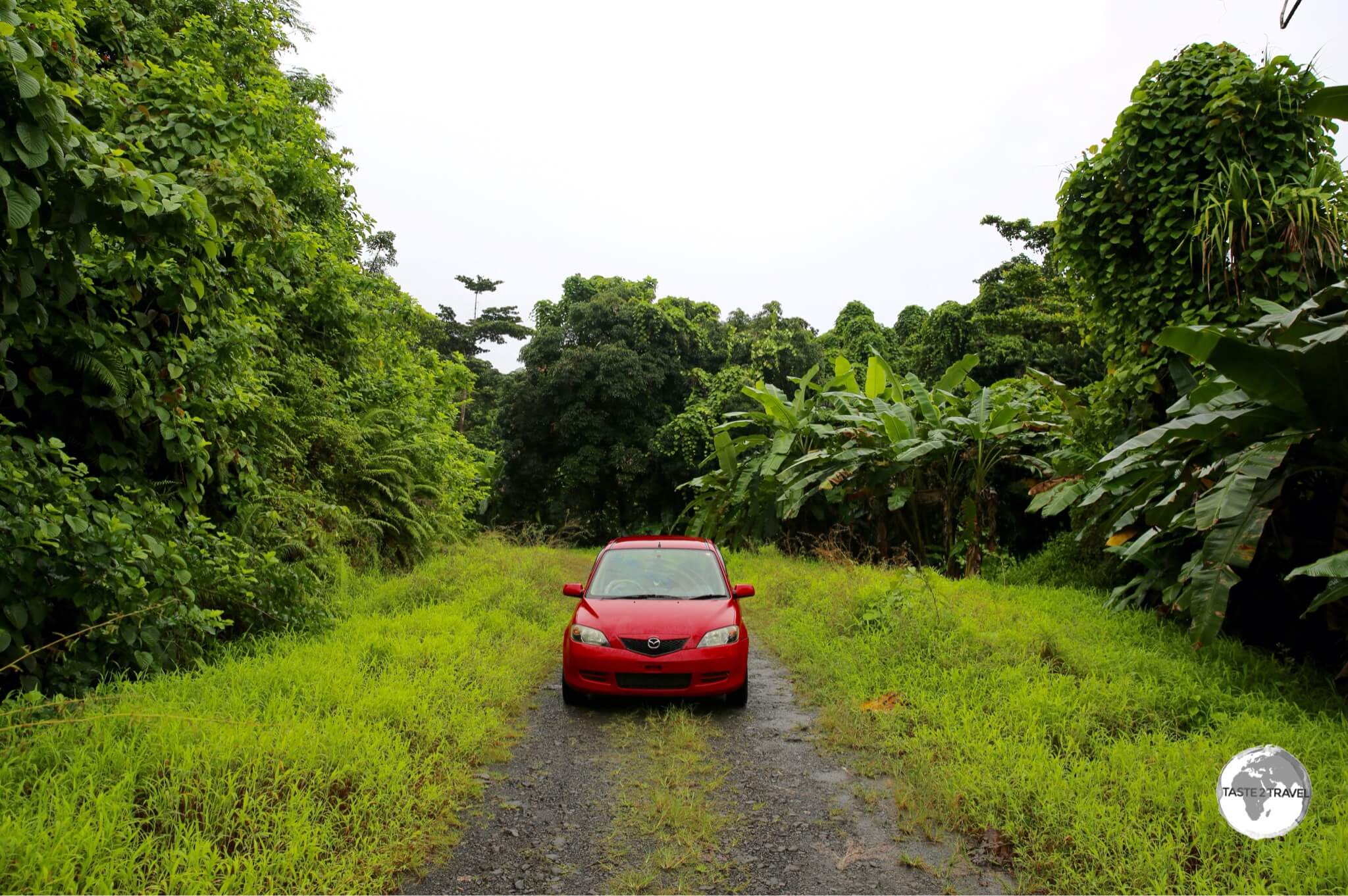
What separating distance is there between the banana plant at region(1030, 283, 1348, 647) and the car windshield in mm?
3698

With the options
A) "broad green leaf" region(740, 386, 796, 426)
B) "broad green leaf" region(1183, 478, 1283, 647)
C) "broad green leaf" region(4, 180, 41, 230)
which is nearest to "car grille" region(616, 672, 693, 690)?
"broad green leaf" region(1183, 478, 1283, 647)

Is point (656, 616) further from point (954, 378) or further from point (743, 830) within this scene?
point (954, 378)

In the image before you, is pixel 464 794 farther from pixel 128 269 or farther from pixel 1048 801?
pixel 128 269

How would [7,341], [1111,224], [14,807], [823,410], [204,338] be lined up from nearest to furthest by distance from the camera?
[14,807] < [7,341] < [204,338] < [1111,224] < [823,410]

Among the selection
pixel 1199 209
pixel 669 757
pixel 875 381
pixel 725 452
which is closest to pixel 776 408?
pixel 725 452

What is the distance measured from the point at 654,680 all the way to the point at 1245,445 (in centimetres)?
490

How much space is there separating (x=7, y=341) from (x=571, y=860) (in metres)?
4.19

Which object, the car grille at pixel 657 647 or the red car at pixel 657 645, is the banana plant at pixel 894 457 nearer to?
the red car at pixel 657 645

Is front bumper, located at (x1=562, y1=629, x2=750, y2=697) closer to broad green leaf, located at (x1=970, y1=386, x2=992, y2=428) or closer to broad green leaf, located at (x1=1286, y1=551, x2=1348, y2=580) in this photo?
broad green leaf, located at (x1=1286, y1=551, x2=1348, y2=580)

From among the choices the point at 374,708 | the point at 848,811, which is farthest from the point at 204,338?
the point at 848,811

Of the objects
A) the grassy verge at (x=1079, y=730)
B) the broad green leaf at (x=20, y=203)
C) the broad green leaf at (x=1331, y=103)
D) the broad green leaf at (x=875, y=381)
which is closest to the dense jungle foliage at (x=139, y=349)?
the broad green leaf at (x=20, y=203)

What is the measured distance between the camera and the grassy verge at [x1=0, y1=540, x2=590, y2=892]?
293cm

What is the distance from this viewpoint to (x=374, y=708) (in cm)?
475

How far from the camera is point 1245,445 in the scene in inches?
216
